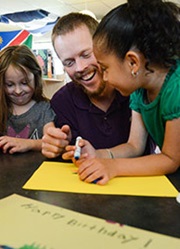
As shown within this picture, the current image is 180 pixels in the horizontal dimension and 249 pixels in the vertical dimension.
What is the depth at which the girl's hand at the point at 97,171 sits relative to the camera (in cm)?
56

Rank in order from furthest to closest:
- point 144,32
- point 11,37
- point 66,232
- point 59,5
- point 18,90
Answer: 1. point 59,5
2. point 11,37
3. point 18,90
4. point 144,32
5. point 66,232

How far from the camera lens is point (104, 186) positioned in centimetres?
55

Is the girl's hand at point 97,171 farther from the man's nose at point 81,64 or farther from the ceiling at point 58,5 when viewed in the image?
the ceiling at point 58,5

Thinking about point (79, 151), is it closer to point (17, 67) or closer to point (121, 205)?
point (121, 205)

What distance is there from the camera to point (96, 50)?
28.4 inches

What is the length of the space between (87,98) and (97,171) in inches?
19.9

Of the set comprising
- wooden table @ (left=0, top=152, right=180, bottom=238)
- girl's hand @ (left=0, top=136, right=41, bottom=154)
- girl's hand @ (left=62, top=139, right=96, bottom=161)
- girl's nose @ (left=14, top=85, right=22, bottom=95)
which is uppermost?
wooden table @ (left=0, top=152, right=180, bottom=238)

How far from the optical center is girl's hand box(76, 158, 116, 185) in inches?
22.2

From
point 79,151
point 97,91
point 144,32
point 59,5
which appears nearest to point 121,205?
point 79,151

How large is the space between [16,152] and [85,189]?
0.36 metres

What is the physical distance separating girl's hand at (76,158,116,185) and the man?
14.1 inches

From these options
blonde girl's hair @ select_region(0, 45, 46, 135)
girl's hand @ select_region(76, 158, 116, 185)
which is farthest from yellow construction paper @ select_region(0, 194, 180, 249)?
blonde girl's hair @ select_region(0, 45, 46, 135)

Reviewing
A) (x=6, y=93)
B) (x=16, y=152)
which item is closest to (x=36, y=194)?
(x=16, y=152)

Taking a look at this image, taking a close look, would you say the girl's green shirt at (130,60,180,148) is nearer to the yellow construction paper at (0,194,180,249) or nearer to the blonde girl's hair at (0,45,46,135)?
the yellow construction paper at (0,194,180,249)
